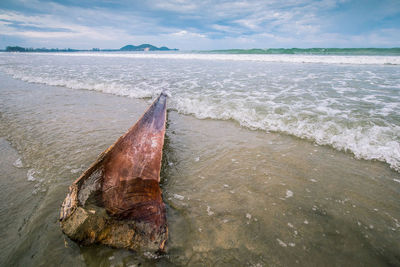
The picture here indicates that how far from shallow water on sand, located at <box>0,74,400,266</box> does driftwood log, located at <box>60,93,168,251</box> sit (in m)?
0.16

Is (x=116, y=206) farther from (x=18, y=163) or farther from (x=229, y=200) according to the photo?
(x=18, y=163)

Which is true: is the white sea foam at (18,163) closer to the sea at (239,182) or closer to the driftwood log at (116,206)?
the sea at (239,182)

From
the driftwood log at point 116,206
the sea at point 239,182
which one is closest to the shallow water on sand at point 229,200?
the sea at point 239,182

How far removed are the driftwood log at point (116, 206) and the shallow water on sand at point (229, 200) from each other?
159 mm

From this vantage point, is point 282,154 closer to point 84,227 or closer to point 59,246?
point 84,227

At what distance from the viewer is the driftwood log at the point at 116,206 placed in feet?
5.04

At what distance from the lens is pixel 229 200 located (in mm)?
2309

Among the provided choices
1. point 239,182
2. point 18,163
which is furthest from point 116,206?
point 18,163

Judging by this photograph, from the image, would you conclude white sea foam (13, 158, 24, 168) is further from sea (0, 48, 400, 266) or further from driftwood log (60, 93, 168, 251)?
driftwood log (60, 93, 168, 251)

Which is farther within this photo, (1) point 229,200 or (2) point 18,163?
(2) point 18,163

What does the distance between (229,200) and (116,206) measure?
1324 millimetres

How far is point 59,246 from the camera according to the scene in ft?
5.66

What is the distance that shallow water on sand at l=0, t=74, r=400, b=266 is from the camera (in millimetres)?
1667

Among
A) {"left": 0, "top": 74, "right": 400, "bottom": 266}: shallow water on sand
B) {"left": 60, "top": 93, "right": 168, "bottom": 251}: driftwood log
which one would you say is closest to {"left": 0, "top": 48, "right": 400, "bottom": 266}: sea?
{"left": 0, "top": 74, "right": 400, "bottom": 266}: shallow water on sand
